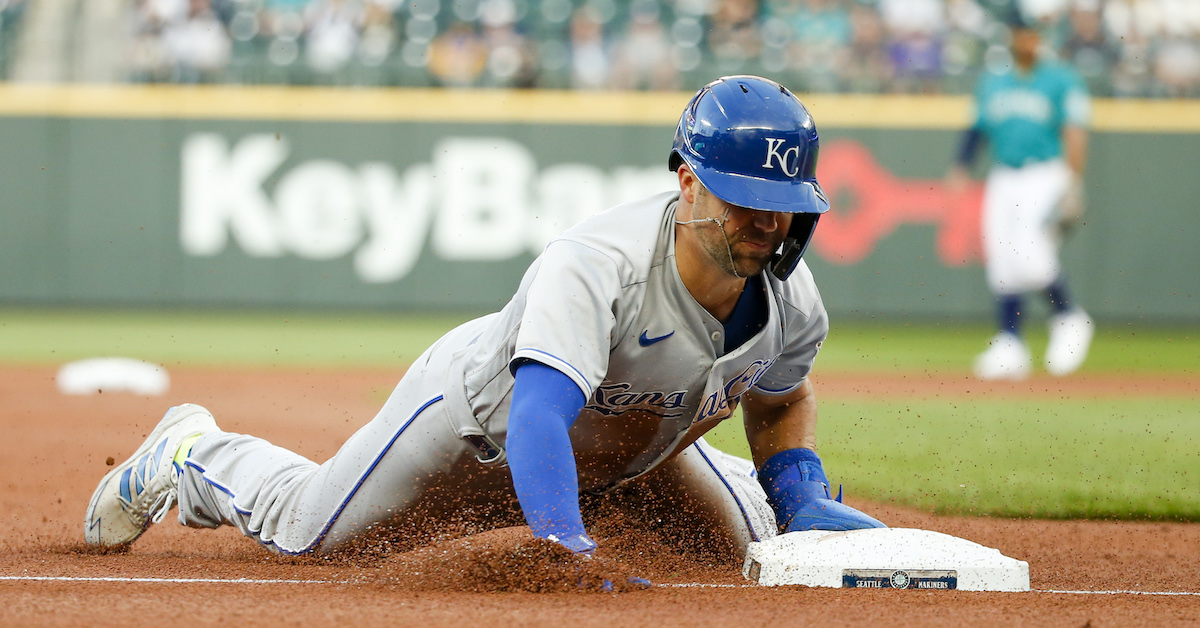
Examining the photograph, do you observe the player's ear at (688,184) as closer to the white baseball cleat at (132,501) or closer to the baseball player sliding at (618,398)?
the baseball player sliding at (618,398)

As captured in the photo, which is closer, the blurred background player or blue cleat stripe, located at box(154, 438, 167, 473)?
blue cleat stripe, located at box(154, 438, 167, 473)

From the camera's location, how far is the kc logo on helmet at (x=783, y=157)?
2623mm

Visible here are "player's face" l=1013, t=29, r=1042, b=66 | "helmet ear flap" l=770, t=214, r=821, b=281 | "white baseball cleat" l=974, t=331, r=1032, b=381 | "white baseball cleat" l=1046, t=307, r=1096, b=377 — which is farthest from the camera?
"white baseball cleat" l=1046, t=307, r=1096, b=377

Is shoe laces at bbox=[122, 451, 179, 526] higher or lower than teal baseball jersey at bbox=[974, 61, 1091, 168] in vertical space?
higher

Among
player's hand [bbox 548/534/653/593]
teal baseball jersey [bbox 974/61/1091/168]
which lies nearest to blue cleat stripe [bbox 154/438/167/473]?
player's hand [bbox 548/534/653/593]

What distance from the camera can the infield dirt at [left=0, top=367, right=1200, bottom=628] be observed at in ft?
8.10

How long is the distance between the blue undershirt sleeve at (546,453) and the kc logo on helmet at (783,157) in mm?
611

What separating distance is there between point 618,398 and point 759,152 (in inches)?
24.5

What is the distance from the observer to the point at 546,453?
8.05 feet

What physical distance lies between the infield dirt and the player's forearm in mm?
327

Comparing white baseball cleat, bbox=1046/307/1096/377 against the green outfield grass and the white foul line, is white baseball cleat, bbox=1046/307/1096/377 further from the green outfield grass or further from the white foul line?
the white foul line

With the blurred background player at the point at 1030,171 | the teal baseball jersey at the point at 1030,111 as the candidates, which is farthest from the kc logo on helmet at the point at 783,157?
the teal baseball jersey at the point at 1030,111

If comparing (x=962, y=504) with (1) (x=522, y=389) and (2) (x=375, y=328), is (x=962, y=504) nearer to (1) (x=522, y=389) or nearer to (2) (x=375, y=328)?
(1) (x=522, y=389)

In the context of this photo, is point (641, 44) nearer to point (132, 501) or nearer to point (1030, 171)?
point (1030, 171)
